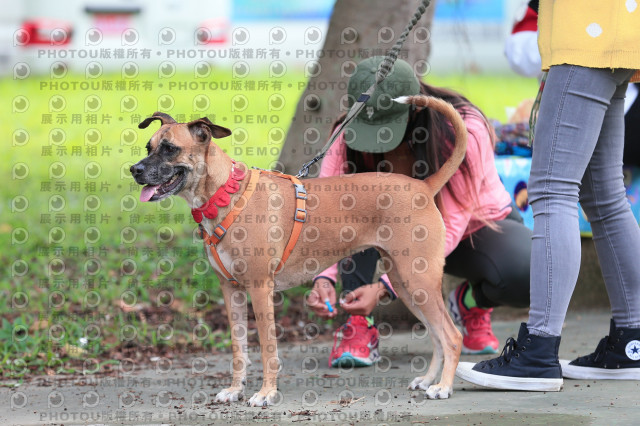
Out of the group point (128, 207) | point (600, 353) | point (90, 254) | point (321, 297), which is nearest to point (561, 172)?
point (600, 353)

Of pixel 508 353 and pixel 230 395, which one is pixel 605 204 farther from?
pixel 230 395

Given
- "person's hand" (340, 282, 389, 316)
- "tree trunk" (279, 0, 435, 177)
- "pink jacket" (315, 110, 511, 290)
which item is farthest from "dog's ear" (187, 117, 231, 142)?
"tree trunk" (279, 0, 435, 177)

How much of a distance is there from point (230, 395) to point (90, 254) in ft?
9.74

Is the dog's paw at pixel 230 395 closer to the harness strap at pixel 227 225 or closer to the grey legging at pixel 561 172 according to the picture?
the harness strap at pixel 227 225

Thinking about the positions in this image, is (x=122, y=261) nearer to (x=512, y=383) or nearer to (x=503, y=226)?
(x=503, y=226)

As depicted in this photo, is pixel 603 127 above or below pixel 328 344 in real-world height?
above

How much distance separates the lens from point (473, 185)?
151 inches

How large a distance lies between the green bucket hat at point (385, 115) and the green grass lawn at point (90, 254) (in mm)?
1558

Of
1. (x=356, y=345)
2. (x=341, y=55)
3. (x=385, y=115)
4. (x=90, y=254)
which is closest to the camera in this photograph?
(x=385, y=115)

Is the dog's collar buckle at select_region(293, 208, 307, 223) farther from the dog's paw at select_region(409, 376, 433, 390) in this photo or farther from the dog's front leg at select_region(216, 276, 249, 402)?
the dog's paw at select_region(409, 376, 433, 390)

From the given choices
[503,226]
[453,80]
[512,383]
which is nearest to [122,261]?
[503,226]

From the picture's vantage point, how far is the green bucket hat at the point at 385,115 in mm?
3621

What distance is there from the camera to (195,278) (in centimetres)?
537

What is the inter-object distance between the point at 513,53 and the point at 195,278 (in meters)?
2.50
